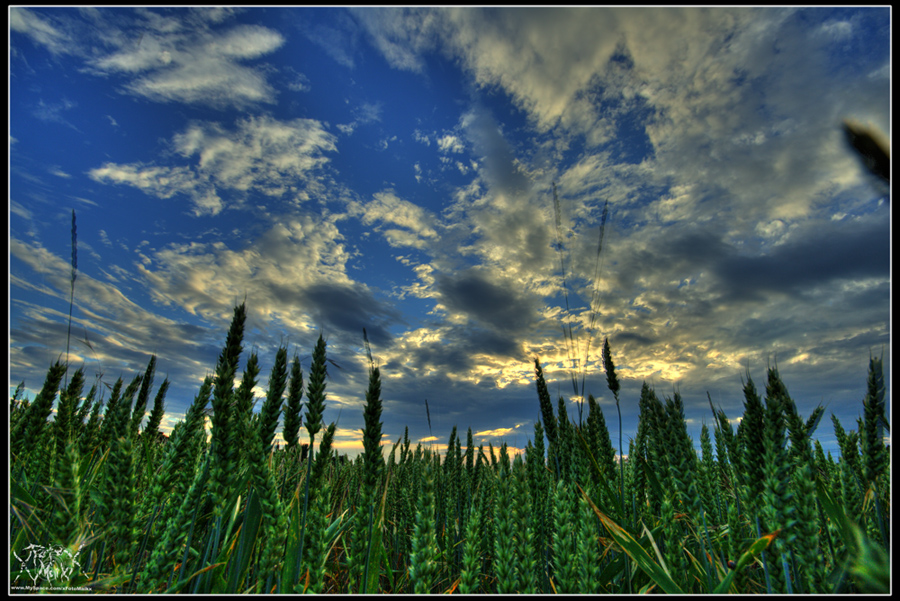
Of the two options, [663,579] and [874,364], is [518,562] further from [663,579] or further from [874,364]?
[874,364]

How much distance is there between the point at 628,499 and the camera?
480 centimetres

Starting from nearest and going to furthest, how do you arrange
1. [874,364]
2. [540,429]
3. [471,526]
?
[471,526] < [874,364] < [540,429]

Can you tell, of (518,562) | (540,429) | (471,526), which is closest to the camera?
(518,562)

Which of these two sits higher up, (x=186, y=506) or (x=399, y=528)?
(x=186, y=506)

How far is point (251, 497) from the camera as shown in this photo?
2.97 metres

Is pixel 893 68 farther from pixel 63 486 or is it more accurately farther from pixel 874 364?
pixel 63 486

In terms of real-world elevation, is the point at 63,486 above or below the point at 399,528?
above

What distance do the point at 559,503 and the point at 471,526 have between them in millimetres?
819

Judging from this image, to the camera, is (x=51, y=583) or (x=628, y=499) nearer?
(x=51, y=583)

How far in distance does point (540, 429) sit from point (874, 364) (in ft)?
11.6

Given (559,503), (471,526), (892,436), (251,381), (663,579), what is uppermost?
(251,381)

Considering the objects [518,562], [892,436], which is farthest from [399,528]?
[892,436]

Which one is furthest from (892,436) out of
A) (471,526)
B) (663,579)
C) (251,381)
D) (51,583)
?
(51,583)

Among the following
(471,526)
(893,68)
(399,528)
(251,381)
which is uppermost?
(893,68)
